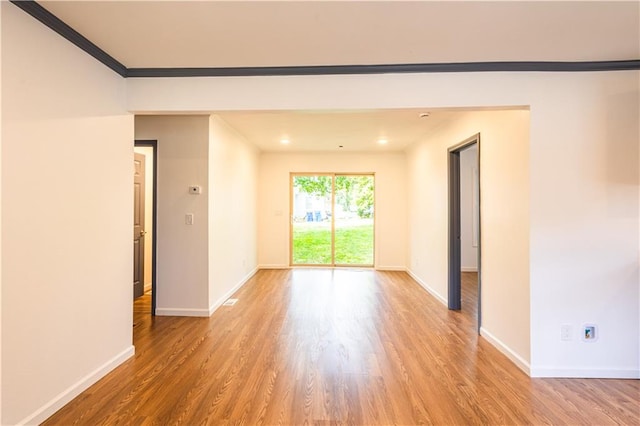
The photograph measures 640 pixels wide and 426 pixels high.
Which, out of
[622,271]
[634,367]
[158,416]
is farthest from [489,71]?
[158,416]

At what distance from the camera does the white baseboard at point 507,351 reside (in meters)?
2.38

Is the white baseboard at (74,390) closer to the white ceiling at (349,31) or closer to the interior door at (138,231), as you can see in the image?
the interior door at (138,231)

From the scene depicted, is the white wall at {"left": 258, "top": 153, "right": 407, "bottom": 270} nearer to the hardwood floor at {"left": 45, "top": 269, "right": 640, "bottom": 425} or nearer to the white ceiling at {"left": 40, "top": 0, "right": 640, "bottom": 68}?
the hardwood floor at {"left": 45, "top": 269, "right": 640, "bottom": 425}

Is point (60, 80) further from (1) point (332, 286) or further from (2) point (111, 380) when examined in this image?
(1) point (332, 286)

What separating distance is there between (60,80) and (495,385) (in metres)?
3.64

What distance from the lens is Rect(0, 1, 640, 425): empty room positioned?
5.71 ft

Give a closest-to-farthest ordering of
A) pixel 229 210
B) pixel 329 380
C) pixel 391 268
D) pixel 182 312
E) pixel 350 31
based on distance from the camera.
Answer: pixel 350 31
pixel 329 380
pixel 182 312
pixel 229 210
pixel 391 268

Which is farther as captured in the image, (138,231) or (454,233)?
(138,231)

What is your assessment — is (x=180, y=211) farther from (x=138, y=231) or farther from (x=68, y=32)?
(x=68, y=32)

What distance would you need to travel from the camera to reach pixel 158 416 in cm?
186

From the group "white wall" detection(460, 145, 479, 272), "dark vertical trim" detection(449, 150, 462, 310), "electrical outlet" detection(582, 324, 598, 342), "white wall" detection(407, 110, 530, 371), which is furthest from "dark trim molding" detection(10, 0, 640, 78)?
"white wall" detection(460, 145, 479, 272)

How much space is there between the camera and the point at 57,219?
191cm

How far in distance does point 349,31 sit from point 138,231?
4.03m

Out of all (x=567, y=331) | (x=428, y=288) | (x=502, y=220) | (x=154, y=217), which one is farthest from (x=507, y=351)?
(x=154, y=217)
